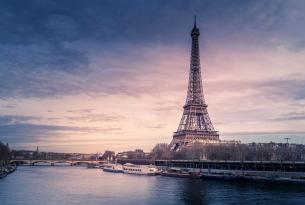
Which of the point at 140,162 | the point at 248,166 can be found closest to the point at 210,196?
the point at 248,166

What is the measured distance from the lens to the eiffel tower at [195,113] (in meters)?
104

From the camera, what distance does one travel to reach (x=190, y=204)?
34781 millimetres

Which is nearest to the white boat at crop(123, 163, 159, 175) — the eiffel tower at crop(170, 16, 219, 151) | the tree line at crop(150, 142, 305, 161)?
the tree line at crop(150, 142, 305, 161)

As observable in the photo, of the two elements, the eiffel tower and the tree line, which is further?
the eiffel tower

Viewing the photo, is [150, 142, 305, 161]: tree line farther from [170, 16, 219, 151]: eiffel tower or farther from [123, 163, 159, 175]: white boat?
[123, 163, 159, 175]: white boat

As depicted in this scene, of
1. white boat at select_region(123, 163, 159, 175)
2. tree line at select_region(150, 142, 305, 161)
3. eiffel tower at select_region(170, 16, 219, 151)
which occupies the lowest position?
white boat at select_region(123, 163, 159, 175)

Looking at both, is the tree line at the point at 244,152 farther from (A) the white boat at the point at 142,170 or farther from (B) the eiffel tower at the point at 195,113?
(A) the white boat at the point at 142,170

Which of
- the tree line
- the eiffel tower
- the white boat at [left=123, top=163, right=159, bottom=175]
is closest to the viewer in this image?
the tree line

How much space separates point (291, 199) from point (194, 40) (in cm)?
7056

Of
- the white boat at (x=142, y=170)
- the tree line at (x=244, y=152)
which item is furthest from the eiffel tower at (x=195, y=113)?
the white boat at (x=142, y=170)

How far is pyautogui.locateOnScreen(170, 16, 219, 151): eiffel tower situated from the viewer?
104438 millimetres

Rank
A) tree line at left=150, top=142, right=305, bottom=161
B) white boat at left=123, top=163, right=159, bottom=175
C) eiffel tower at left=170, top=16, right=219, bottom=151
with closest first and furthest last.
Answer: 1. tree line at left=150, top=142, right=305, bottom=161
2. white boat at left=123, top=163, right=159, bottom=175
3. eiffel tower at left=170, top=16, right=219, bottom=151

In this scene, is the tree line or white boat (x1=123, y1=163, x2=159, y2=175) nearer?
the tree line

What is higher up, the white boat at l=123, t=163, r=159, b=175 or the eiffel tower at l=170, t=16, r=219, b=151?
the eiffel tower at l=170, t=16, r=219, b=151
